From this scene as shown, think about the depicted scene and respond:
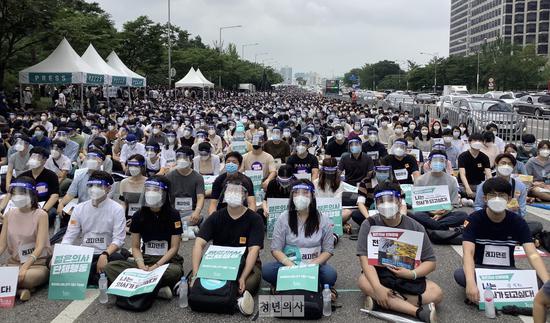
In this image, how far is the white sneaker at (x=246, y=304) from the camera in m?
5.57

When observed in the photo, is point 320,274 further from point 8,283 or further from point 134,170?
point 134,170

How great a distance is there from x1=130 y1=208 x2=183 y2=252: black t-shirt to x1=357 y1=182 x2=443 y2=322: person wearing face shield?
2.11m

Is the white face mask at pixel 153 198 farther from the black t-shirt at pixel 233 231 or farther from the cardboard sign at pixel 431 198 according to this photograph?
the cardboard sign at pixel 431 198

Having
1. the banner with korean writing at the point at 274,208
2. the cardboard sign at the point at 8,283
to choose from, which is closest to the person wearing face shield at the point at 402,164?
the banner with korean writing at the point at 274,208

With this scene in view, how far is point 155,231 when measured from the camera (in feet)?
21.2

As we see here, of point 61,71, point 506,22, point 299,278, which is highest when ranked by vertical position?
point 506,22

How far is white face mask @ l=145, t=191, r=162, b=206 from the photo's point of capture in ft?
20.8

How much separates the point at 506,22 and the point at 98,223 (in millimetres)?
142674

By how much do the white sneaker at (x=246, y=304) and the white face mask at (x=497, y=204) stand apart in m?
2.65

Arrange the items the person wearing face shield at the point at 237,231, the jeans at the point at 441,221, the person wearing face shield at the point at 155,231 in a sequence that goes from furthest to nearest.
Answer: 1. the jeans at the point at 441,221
2. the person wearing face shield at the point at 155,231
3. the person wearing face shield at the point at 237,231

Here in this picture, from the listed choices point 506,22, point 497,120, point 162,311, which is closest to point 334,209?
point 162,311

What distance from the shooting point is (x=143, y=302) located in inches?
226

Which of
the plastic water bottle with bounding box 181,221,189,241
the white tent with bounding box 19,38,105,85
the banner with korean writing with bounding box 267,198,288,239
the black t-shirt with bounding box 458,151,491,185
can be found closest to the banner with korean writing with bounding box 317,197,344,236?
the banner with korean writing with bounding box 267,198,288,239

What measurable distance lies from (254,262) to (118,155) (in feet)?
29.6
